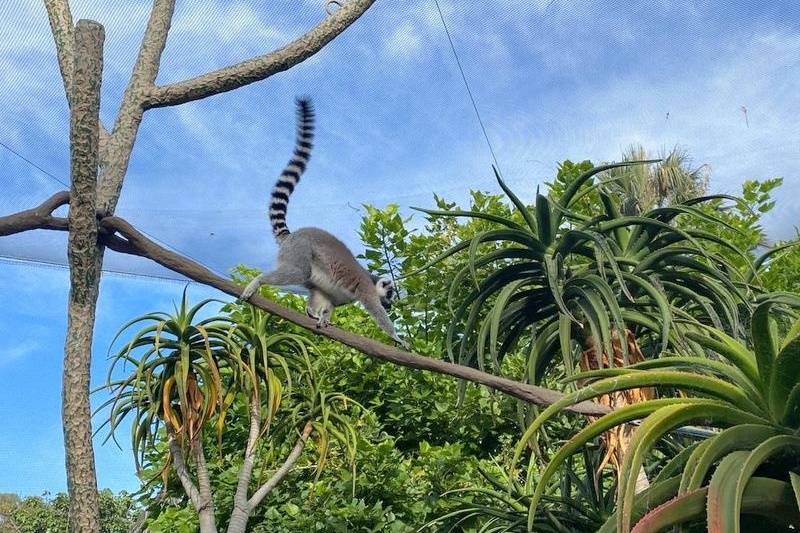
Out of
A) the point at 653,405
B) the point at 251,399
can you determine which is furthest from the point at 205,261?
the point at 653,405

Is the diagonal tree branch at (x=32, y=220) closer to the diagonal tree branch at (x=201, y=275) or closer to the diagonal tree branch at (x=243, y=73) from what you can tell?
the diagonal tree branch at (x=201, y=275)

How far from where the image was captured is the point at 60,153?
18.2 ft

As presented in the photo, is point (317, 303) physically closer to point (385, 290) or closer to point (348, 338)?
point (385, 290)

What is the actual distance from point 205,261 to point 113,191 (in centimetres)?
425

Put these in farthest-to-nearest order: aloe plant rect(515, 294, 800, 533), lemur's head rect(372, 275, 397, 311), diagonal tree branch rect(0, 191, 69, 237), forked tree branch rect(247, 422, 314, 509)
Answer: lemur's head rect(372, 275, 397, 311)
forked tree branch rect(247, 422, 314, 509)
diagonal tree branch rect(0, 191, 69, 237)
aloe plant rect(515, 294, 800, 533)

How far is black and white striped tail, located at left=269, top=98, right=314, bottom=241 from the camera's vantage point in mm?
3355

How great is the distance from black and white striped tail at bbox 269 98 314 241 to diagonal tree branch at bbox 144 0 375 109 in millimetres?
759

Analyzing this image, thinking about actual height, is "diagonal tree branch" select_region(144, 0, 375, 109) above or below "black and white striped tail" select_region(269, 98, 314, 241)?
below

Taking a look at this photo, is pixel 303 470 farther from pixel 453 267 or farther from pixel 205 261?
pixel 205 261

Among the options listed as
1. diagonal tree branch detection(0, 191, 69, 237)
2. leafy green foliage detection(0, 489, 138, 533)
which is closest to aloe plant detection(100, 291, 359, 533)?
diagonal tree branch detection(0, 191, 69, 237)

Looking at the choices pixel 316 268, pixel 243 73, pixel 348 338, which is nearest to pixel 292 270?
pixel 316 268

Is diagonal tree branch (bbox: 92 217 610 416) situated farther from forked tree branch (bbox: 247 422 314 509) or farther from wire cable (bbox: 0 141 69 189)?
wire cable (bbox: 0 141 69 189)

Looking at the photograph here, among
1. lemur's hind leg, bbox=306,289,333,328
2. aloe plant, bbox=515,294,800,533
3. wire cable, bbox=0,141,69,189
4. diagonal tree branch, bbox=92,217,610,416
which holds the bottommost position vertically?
aloe plant, bbox=515,294,800,533

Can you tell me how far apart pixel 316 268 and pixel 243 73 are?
1.49 m
